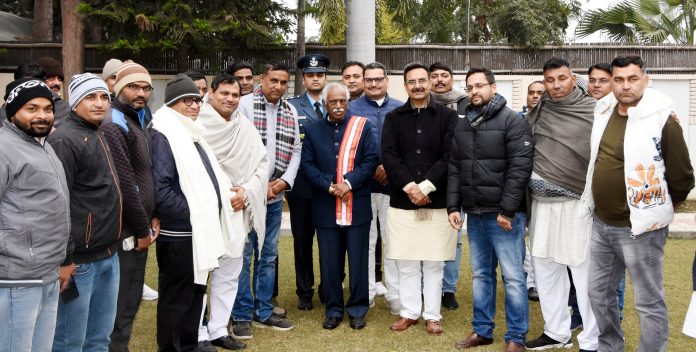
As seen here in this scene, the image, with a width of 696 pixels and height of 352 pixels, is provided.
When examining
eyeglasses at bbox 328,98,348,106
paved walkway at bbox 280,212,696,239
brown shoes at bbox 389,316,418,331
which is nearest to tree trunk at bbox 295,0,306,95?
paved walkway at bbox 280,212,696,239

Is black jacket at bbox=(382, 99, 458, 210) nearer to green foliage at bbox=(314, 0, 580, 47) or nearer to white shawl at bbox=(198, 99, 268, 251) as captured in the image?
white shawl at bbox=(198, 99, 268, 251)

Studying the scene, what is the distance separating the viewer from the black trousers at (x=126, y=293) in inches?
172

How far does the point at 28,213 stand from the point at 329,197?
3087 mm

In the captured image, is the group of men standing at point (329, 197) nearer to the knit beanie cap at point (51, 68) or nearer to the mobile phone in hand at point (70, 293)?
the mobile phone in hand at point (70, 293)

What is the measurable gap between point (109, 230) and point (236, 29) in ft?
29.5

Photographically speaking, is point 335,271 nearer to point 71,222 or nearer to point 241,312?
point 241,312

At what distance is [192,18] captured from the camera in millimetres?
12375

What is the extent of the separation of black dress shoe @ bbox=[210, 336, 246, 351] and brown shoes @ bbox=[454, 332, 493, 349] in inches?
69.2

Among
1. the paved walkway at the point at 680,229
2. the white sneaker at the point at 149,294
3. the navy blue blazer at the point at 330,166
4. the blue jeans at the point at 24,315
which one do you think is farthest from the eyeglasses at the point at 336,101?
the paved walkway at the point at 680,229

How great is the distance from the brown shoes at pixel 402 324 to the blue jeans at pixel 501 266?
0.69 meters

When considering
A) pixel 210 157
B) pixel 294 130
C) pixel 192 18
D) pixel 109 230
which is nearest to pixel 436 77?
pixel 294 130

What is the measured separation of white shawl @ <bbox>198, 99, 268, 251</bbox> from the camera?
530 centimetres

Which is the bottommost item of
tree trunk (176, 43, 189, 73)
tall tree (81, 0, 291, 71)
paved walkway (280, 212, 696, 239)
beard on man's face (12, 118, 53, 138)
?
paved walkway (280, 212, 696, 239)

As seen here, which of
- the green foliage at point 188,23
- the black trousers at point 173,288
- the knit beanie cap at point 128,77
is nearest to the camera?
the knit beanie cap at point 128,77
